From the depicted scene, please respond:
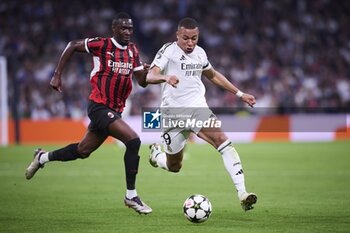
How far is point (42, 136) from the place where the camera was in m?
25.7

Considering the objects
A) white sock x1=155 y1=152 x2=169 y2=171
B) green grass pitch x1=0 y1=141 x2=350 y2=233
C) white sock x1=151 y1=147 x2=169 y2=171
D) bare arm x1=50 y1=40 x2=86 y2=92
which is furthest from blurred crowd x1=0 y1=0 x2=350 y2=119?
bare arm x1=50 y1=40 x2=86 y2=92

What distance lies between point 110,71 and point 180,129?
4.27 ft

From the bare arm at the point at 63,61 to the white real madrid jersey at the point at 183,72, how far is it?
1.10 m

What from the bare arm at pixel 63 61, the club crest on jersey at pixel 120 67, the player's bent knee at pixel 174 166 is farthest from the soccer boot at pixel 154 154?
the bare arm at pixel 63 61

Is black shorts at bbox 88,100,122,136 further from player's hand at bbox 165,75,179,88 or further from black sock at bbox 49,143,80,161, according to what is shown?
player's hand at bbox 165,75,179,88

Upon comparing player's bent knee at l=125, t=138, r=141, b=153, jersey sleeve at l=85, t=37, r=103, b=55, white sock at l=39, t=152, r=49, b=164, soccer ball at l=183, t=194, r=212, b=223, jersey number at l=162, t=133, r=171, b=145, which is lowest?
soccer ball at l=183, t=194, r=212, b=223

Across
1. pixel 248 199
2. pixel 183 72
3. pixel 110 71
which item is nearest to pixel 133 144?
pixel 110 71

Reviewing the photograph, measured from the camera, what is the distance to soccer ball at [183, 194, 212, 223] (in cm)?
912

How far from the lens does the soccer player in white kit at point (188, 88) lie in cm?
995

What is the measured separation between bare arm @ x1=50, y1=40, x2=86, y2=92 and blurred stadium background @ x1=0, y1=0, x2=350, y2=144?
14.6 meters

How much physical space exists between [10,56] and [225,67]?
8.41 meters

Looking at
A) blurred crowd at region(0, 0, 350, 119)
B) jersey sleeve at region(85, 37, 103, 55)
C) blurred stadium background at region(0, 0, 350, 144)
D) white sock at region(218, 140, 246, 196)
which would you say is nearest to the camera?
white sock at region(218, 140, 246, 196)

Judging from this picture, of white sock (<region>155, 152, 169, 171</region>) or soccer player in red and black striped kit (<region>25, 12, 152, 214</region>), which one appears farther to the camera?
white sock (<region>155, 152, 169, 171</region>)

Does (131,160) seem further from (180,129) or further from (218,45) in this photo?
(218,45)
